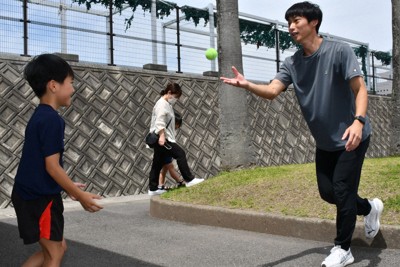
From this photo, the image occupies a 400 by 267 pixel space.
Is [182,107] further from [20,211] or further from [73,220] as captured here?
[20,211]

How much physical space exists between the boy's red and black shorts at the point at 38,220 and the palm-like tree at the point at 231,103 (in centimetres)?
593

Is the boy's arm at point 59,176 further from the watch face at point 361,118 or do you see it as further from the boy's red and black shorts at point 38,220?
the watch face at point 361,118

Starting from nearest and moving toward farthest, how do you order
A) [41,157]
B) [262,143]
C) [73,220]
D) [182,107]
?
[41,157]
[73,220]
[182,107]
[262,143]

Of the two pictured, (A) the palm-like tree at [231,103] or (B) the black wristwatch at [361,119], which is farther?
(A) the palm-like tree at [231,103]

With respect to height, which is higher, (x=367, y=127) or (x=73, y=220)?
(x=367, y=127)

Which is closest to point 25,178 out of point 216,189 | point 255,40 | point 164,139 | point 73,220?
point 73,220

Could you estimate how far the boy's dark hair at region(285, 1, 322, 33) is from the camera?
378 centimetres

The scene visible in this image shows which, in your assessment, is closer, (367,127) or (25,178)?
(25,178)

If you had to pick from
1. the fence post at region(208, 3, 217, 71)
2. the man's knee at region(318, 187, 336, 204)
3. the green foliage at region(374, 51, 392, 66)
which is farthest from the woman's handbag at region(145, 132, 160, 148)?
the green foliage at region(374, 51, 392, 66)

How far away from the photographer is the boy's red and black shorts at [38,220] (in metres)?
2.67

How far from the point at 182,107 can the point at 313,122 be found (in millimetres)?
7617

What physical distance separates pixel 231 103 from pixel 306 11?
4.76 metres

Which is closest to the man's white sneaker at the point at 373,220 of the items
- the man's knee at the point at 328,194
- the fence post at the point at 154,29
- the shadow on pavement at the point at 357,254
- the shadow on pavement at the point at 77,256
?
the shadow on pavement at the point at 357,254

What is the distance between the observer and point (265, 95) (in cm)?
395
